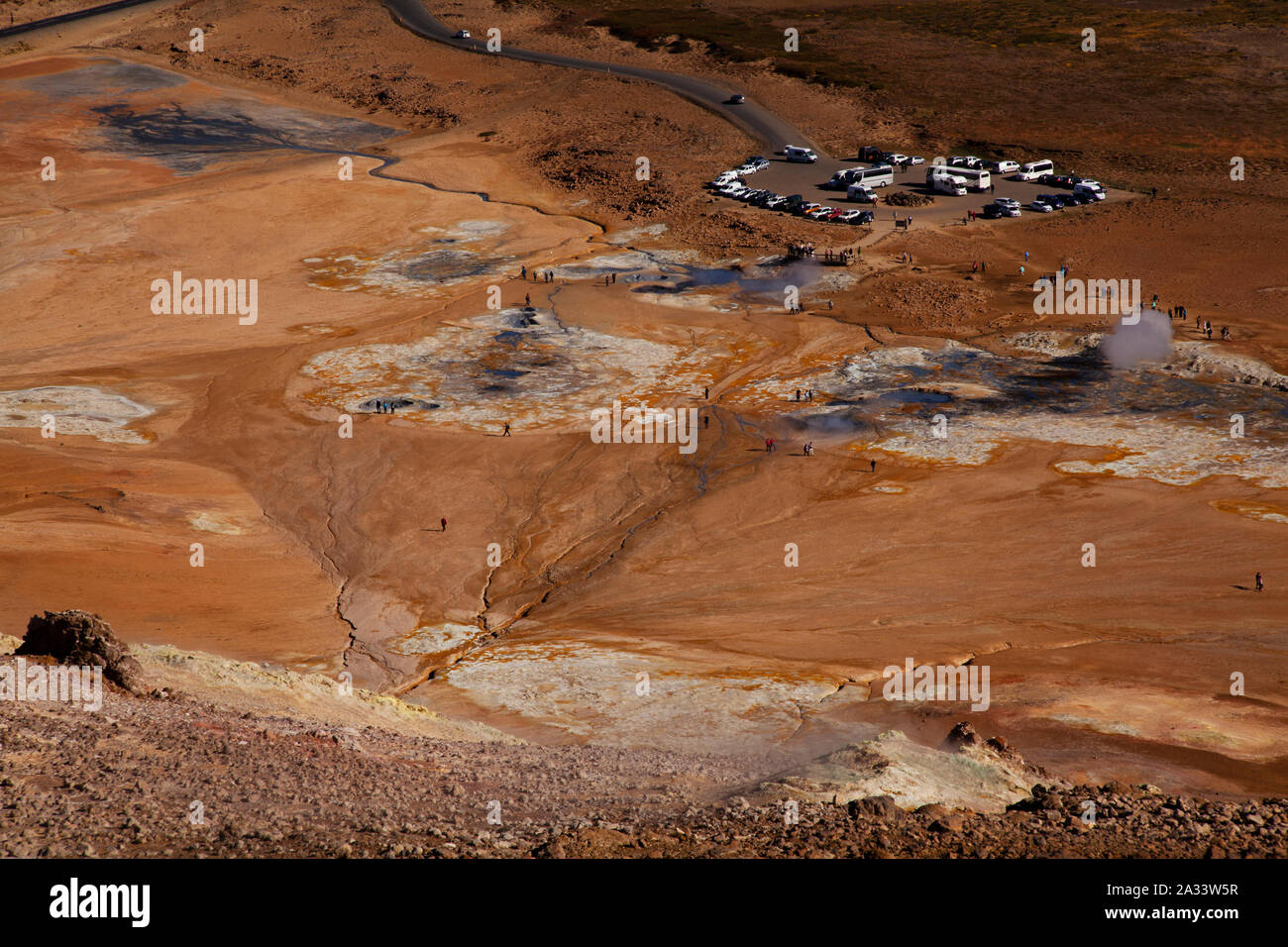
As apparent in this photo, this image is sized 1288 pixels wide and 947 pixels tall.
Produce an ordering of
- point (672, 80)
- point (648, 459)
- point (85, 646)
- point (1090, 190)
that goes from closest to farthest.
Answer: point (85, 646) → point (648, 459) → point (1090, 190) → point (672, 80)

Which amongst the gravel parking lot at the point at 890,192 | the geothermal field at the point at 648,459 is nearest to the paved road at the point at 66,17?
the geothermal field at the point at 648,459

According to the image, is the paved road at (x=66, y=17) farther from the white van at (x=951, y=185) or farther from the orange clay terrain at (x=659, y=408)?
the white van at (x=951, y=185)

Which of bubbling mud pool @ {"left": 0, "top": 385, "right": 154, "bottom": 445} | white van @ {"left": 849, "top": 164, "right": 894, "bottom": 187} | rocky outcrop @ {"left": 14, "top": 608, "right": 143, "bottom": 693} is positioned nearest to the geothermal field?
rocky outcrop @ {"left": 14, "top": 608, "right": 143, "bottom": 693}

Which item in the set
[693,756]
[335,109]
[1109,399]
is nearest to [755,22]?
[335,109]

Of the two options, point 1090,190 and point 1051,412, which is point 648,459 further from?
point 1090,190

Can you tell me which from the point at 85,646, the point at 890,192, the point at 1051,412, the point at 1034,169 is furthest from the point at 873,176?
the point at 85,646

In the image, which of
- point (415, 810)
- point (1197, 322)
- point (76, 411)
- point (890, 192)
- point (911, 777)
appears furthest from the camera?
point (890, 192)

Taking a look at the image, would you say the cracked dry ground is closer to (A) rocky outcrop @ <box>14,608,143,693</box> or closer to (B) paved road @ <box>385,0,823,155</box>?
(A) rocky outcrop @ <box>14,608,143,693</box>
